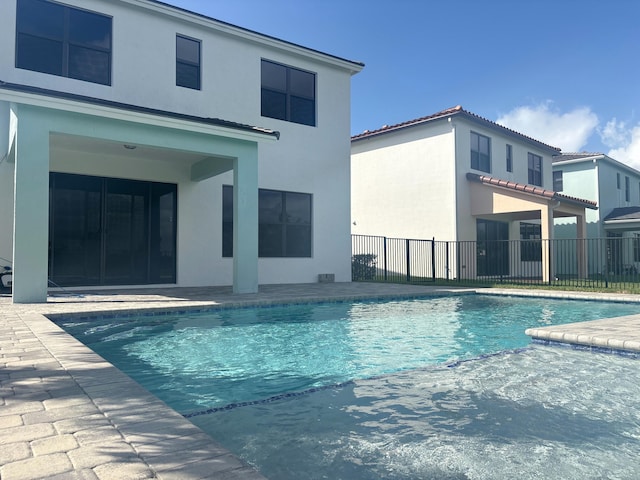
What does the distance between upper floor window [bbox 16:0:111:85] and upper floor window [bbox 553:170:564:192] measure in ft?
79.1

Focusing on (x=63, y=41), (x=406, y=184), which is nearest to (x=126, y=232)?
(x=63, y=41)

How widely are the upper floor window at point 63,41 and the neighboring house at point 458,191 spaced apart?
1157cm

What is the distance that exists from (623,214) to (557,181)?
3782 millimetres

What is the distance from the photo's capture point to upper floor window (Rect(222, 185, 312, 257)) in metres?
13.1

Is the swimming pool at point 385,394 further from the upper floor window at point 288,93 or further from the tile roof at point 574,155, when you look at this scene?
the tile roof at point 574,155

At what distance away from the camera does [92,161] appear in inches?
444

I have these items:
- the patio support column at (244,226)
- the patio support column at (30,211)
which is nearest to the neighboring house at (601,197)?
the patio support column at (244,226)

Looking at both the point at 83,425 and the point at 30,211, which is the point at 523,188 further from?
the point at 83,425

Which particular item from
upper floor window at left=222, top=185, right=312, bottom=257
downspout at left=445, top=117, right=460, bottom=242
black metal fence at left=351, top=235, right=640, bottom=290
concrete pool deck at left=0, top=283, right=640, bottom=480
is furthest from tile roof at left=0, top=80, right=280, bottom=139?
downspout at left=445, top=117, right=460, bottom=242

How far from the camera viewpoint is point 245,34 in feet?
43.7

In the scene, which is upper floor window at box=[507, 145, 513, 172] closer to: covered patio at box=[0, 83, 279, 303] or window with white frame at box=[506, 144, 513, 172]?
window with white frame at box=[506, 144, 513, 172]

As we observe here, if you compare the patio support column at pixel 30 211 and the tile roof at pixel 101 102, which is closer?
the tile roof at pixel 101 102

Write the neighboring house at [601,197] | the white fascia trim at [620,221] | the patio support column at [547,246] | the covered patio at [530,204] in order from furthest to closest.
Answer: the neighboring house at [601,197] → the white fascia trim at [620,221] → the covered patio at [530,204] → the patio support column at [547,246]

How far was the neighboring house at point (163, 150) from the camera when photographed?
343 inches
